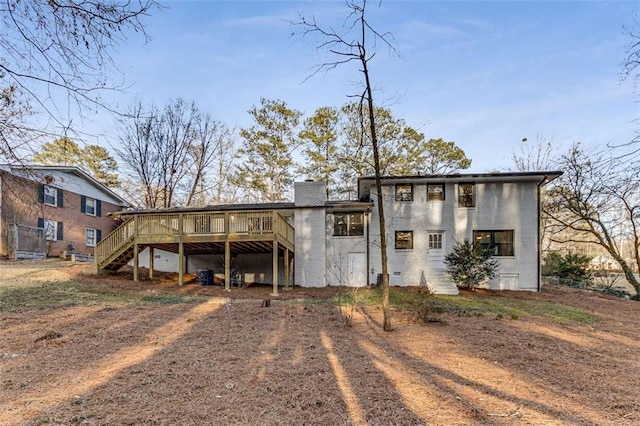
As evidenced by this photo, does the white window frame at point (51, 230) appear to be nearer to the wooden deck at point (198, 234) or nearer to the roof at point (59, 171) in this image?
the roof at point (59, 171)

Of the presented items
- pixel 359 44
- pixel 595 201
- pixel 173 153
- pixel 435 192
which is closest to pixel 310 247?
pixel 435 192

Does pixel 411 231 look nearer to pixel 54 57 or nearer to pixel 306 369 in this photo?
pixel 306 369

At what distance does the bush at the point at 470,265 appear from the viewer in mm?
15156

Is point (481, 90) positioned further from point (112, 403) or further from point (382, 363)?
point (112, 403)

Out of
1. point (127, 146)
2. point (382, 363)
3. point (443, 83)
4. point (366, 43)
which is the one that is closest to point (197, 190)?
point (127, 146)

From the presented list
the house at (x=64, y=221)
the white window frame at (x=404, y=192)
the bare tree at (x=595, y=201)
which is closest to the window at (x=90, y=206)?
the house at (x=64, y=221)

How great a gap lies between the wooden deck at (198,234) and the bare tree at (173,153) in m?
12.6

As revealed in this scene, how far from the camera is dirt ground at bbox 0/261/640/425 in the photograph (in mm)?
3865

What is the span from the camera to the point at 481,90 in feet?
47.5

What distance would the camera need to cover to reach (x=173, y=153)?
27.4 meters

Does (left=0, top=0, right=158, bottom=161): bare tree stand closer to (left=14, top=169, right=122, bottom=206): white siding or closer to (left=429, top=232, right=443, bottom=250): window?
(left=429, top=232, right=443, bottom=250): window

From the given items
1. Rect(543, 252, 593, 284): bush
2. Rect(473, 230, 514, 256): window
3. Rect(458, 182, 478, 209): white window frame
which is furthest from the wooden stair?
Rect(543, 252, 593, 284): bush

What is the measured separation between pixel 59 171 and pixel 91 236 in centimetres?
651

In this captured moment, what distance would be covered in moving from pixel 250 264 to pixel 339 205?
19.6ft
